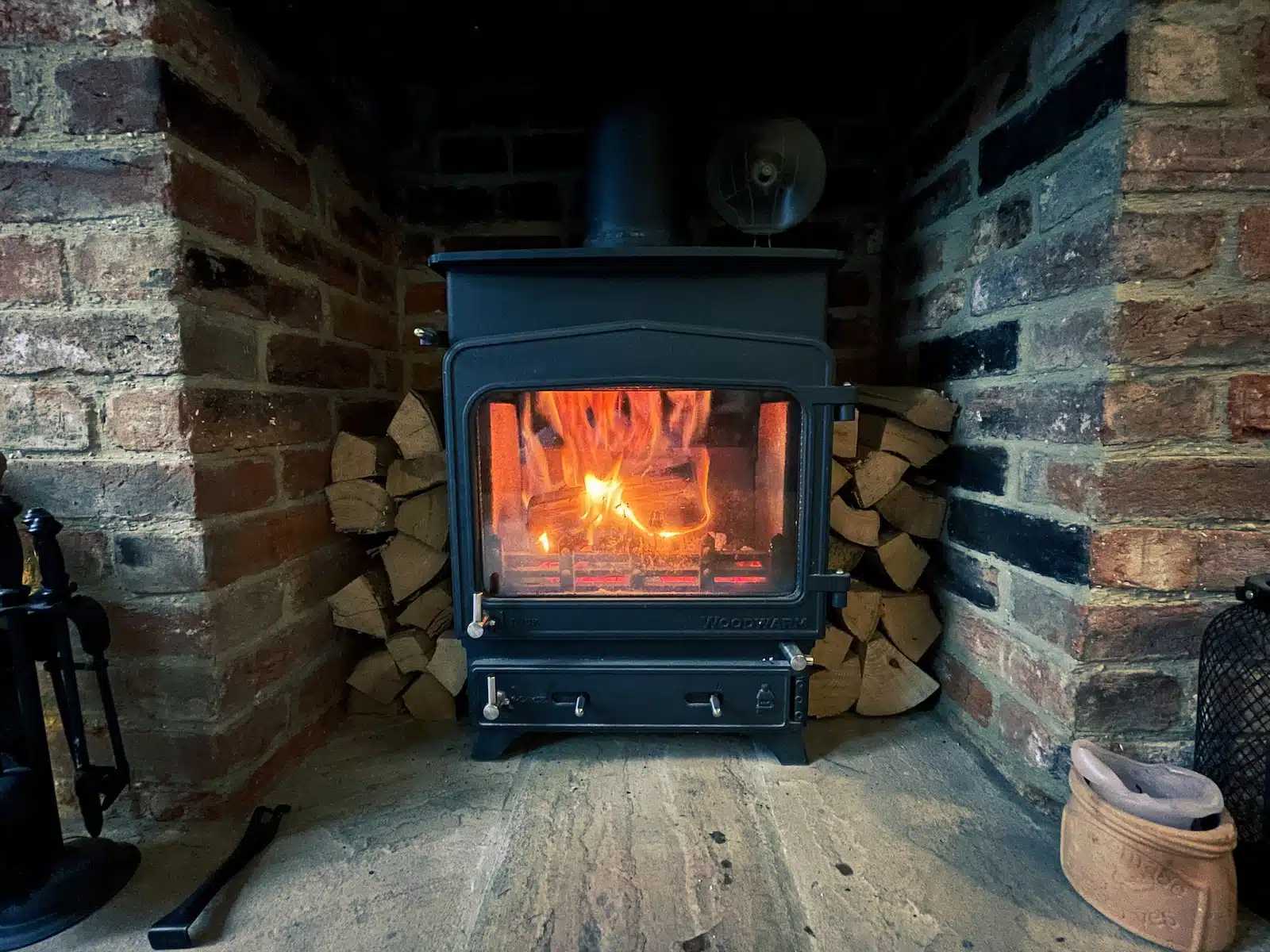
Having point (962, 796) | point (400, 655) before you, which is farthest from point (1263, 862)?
point (400, 655)

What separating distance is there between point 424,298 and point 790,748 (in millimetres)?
1233

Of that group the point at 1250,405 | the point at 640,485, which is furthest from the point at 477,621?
the point at 1250,405

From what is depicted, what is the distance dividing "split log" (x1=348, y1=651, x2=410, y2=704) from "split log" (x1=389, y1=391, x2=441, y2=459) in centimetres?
41

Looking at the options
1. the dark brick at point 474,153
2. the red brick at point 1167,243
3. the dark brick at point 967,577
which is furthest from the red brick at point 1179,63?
the dark brick at point 474,153

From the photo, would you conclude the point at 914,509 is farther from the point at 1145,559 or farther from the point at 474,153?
the point at 474,153

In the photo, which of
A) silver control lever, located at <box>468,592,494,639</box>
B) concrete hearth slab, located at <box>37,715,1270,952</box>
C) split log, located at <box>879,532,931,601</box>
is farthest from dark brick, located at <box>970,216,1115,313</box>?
silver control lever, located at <box>468,592,494,639</box>

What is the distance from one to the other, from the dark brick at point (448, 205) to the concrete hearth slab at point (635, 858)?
1.12 m

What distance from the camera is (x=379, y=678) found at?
126 cm

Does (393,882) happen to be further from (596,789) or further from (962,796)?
(962,796)

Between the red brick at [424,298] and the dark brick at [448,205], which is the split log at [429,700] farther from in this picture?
the dark brick at [448,205]

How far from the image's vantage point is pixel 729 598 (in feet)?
3.52

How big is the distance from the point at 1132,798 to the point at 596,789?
0.72m

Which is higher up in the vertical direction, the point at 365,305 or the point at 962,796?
the point at 365,305

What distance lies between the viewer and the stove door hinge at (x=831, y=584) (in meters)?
1.05
